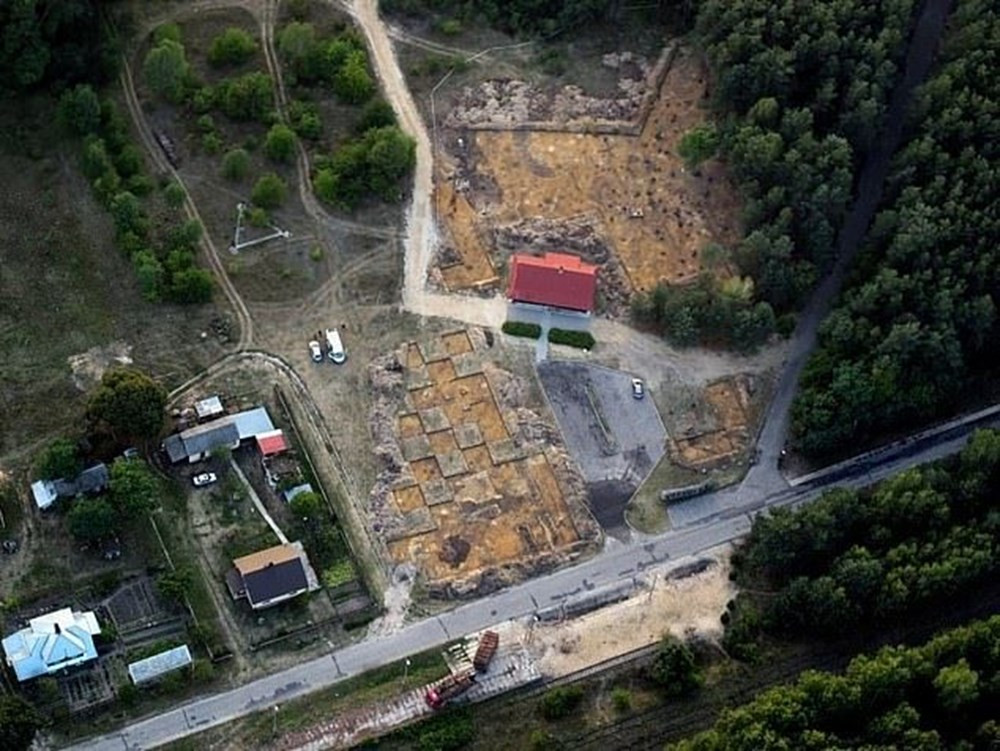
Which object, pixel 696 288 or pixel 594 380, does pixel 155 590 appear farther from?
pixel 696 288

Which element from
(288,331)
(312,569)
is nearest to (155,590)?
(312,569)

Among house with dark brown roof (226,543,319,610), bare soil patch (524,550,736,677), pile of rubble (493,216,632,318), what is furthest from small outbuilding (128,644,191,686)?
pile of rubble (493,216,632,318)

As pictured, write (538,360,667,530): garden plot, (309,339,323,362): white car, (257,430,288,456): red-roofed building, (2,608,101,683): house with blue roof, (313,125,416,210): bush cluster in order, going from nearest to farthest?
1. (2,608,101,683): house with blue roof
2. (257,430,288,456): red-roofed building
3. (538,360,667,530): garden plot
4. (309,339,323,362): white car
5. (313,125,416,210): bush cluster

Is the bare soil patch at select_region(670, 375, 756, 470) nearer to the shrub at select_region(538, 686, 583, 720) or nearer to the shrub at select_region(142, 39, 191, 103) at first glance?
the shrub at select_region(538, 686, 583, 720)

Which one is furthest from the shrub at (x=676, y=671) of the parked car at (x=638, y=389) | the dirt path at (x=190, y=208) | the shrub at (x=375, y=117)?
the shrub at (x=375, y=117)

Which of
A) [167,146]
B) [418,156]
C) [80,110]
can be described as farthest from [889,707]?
[80,110]

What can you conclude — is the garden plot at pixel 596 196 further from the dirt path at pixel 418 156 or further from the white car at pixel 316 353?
the white car at pixel 316 353
